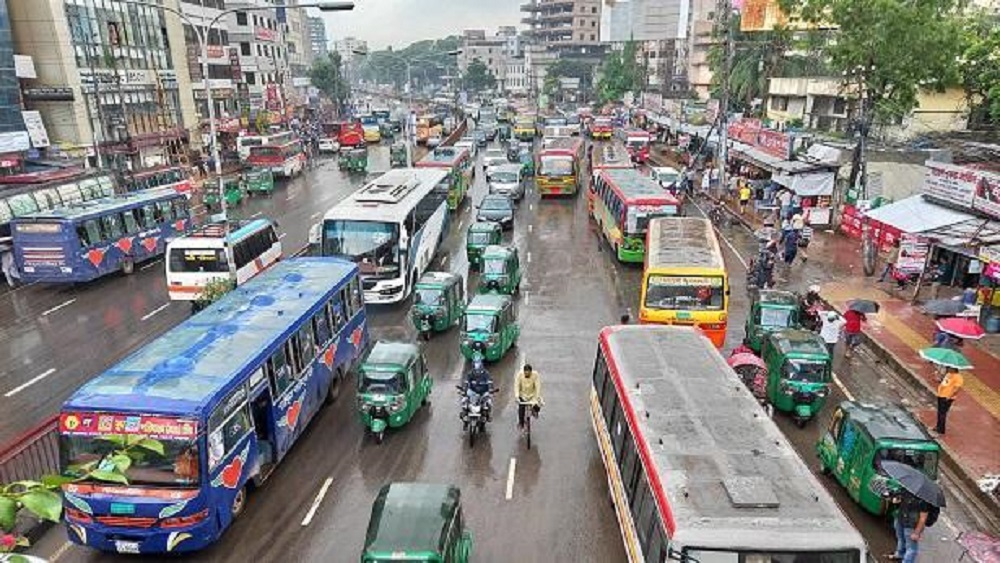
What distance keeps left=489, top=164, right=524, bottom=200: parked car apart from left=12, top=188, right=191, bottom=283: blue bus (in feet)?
58.3

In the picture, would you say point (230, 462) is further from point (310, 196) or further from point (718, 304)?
point (310, 196)

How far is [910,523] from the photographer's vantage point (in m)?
10.5

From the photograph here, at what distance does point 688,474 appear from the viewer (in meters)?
8.60

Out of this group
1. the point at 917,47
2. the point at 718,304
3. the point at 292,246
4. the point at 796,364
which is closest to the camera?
the point at 796,364

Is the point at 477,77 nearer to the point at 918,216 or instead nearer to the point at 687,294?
the point at 918,216

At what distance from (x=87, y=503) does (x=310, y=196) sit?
36.4 m

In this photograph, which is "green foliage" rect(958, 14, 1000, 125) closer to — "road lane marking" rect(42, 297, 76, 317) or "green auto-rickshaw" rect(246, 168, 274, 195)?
"road lane marking" rect(42, 297, 76, 317)

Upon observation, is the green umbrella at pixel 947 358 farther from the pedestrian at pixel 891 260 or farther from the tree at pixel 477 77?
the tree at pixel 477 77

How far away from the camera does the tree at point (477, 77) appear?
159 meters

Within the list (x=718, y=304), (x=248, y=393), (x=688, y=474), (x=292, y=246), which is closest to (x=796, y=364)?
(x=718, y=304)

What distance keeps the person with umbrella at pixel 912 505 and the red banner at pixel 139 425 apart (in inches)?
394

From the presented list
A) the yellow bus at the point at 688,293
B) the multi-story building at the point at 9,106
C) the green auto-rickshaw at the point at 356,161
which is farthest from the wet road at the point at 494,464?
the green auto-rickshaw at the point at 356,161

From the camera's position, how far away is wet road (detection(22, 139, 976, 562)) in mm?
11695

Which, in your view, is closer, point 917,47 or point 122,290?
point 122,290
